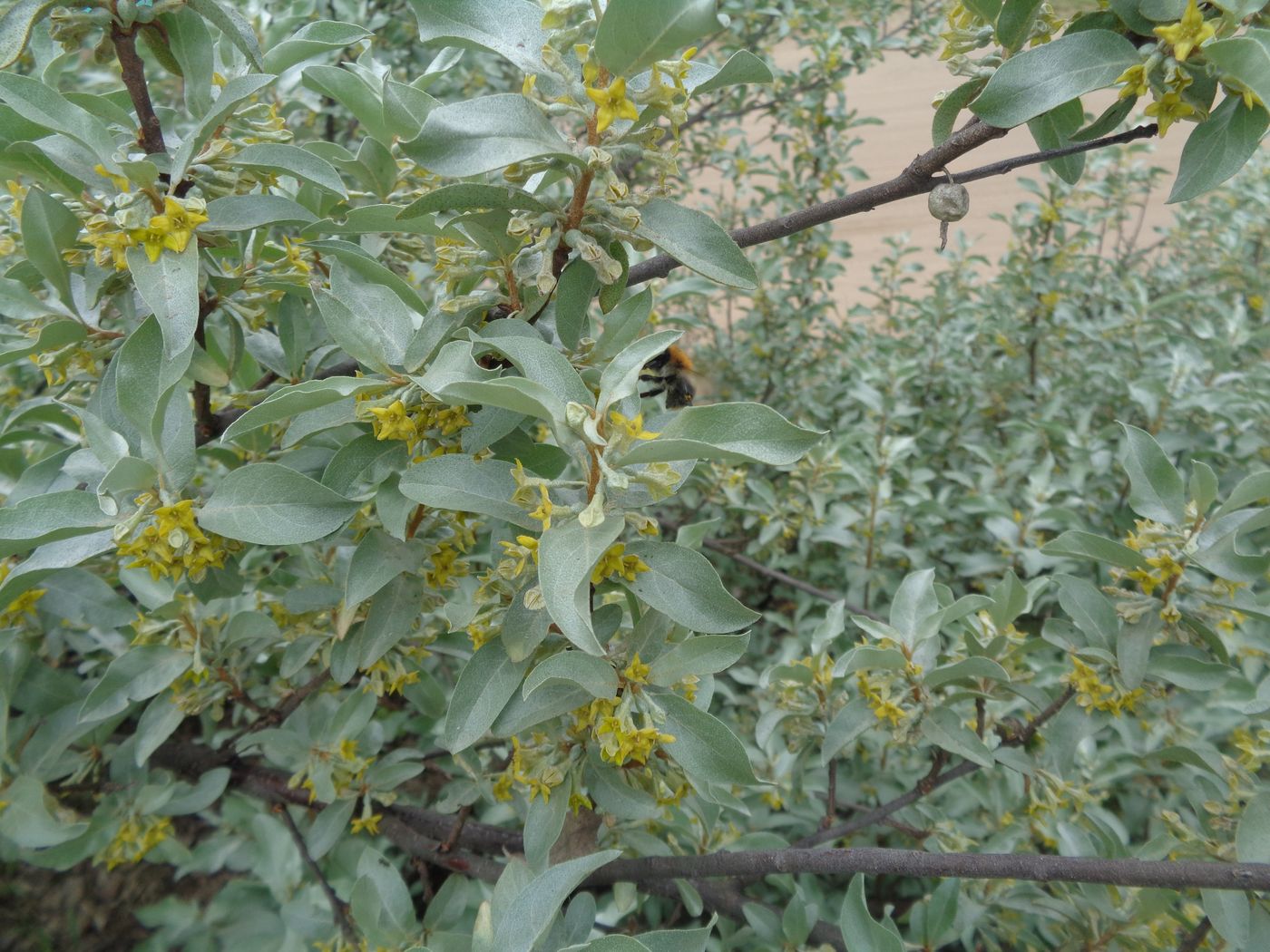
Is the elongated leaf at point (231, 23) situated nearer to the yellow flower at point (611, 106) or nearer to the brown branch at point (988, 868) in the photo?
the yellow flower at point (611, 106)

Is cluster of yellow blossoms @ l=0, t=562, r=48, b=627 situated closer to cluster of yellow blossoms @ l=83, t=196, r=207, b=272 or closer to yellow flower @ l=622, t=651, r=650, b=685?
cluster of yellow blossoms @ l=83, t=196, r=207, b=272

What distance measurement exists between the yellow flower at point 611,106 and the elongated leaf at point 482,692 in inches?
15.0

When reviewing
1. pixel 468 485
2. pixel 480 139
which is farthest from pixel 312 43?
pixel 468 485

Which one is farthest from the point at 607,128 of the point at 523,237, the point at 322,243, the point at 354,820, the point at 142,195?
the point at 354,820

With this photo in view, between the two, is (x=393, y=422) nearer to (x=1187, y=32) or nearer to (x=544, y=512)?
(x=544, y=512)

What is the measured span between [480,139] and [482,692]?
0.39 meters

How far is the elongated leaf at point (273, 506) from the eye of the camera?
2.05ft

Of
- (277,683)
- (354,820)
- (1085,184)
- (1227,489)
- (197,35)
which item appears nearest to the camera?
(197,35)

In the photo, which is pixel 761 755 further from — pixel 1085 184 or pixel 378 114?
pixel 1085 184

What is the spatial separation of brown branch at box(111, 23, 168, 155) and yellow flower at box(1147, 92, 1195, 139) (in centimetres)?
75

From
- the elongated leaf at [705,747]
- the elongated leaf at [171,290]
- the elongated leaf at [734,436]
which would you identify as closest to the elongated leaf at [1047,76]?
the elongated leaf at [734,436]

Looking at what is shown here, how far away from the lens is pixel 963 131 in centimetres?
61

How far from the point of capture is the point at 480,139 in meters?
0.52

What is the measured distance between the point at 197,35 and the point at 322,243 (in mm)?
207
